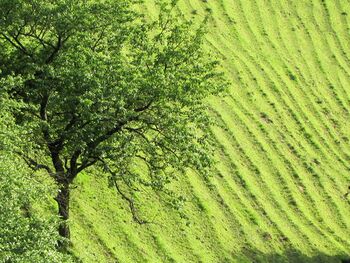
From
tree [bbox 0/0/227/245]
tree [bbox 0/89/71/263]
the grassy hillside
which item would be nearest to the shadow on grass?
the grassy hillside

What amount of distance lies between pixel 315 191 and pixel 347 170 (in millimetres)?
6211

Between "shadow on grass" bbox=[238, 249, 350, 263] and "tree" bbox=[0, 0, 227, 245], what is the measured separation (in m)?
14.7

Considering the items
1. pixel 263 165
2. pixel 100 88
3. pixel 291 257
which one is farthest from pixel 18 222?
pixel 263 165

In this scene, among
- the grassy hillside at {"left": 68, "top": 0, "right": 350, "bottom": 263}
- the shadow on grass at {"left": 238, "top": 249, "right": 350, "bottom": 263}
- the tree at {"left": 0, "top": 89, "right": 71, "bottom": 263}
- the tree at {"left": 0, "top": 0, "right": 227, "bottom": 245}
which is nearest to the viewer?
the tree at {"left": 0, "top": 89, "right": 71, "bottom": 263}

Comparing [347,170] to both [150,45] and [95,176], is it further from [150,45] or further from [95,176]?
[150,45]

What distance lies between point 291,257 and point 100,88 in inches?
946

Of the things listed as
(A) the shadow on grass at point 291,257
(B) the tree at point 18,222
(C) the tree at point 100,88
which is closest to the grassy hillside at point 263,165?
(A) the shadow on grass at point 291,257

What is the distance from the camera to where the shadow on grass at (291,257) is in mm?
42656

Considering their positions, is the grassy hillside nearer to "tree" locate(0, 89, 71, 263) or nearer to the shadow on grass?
the shadow on grass

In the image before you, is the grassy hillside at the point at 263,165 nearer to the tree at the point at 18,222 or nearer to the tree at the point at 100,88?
the tree at the point at 100,88

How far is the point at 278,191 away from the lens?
165 feet

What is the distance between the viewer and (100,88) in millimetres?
28562

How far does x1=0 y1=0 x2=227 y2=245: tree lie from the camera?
2878 cm

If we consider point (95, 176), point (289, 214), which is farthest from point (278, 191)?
point (95, 176)
